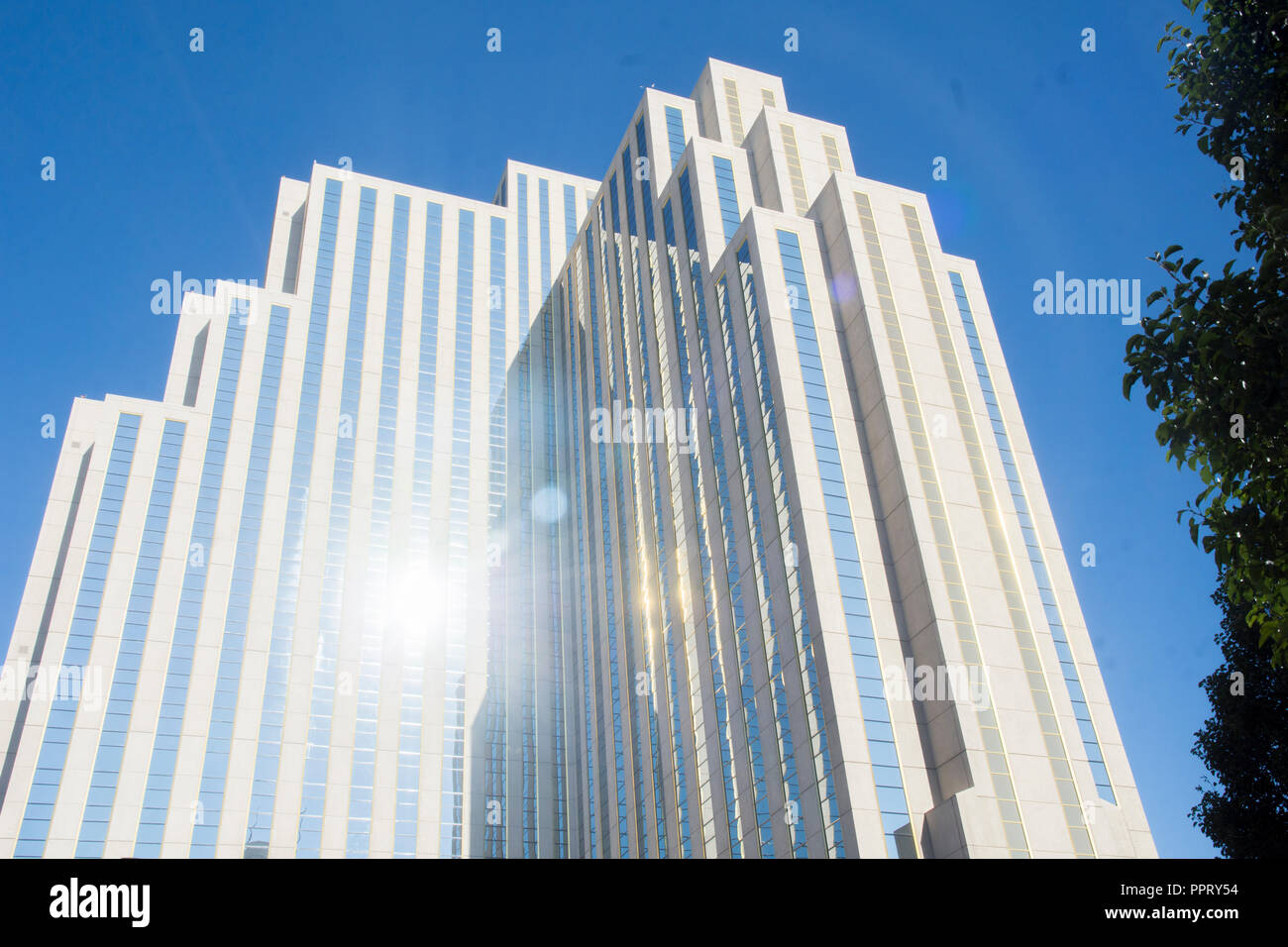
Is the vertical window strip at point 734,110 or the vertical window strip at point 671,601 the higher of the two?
the vertical window strip at point 734,110

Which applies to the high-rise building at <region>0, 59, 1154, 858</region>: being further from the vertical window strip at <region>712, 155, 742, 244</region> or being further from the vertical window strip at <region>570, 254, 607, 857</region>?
the vertical window strip at <region>570, 254, 607, 857</region>

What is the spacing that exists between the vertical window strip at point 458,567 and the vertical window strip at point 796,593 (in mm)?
39836

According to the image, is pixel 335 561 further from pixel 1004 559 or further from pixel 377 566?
pixel 1004 559

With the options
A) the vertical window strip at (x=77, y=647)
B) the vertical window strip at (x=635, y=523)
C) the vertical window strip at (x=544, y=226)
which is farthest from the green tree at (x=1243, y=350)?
the vertical window strip at (x=544, y=226)

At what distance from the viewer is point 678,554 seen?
6262 centimetres

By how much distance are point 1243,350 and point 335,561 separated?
8028 centimetres

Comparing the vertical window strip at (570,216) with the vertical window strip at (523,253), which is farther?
the vertical window strip at (570,216)

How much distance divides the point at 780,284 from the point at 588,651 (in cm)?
3367

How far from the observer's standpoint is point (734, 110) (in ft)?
282

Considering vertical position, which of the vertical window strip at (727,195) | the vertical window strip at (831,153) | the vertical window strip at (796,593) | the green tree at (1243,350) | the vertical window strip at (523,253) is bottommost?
the green tree at (1243,350)

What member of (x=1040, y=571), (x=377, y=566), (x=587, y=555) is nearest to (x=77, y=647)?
(x=377, y=566)

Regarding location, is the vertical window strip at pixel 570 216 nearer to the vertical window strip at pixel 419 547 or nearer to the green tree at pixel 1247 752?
the vertical window strip at pixel 419 547

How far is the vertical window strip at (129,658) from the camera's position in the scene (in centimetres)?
6994

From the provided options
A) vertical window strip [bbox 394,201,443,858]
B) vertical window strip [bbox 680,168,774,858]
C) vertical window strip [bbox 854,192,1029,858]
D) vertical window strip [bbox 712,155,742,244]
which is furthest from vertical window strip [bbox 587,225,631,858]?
vertical window strip [bbox 854,192,1029,858]
